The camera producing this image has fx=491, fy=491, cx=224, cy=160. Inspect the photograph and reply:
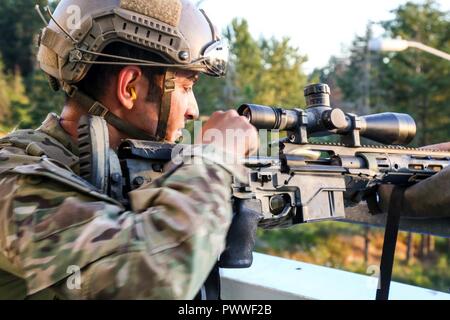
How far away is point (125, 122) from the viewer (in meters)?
1.70

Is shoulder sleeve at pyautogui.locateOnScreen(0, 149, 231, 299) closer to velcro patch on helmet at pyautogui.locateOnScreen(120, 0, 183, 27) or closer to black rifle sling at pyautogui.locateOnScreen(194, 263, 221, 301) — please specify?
black rifle sling at pyautogui.locateOnScreen(194, 263, 221, 301)

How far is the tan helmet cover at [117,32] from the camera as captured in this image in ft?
5.36

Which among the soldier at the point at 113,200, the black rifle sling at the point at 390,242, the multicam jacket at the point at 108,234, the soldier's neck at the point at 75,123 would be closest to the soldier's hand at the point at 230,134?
the soldier at the point at 113,200

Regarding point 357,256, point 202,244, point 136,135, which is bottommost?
point 357,256

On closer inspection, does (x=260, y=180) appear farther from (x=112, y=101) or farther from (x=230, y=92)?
(x=230, y=92)

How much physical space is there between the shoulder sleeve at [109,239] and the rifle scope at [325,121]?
798 mm

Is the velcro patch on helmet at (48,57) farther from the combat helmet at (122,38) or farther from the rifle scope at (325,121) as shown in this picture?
the rifle scope at (325,121)

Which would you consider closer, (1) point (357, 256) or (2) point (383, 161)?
(2) point (383, 161)

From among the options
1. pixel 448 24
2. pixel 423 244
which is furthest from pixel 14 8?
pixel 423 244

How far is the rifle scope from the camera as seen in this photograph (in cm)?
198

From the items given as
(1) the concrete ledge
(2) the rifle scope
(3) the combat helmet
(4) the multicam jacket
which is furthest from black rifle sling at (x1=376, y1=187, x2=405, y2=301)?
(4) the multicam jacket

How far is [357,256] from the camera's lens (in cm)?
2192

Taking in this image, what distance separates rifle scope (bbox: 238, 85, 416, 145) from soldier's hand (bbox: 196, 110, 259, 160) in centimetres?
46
